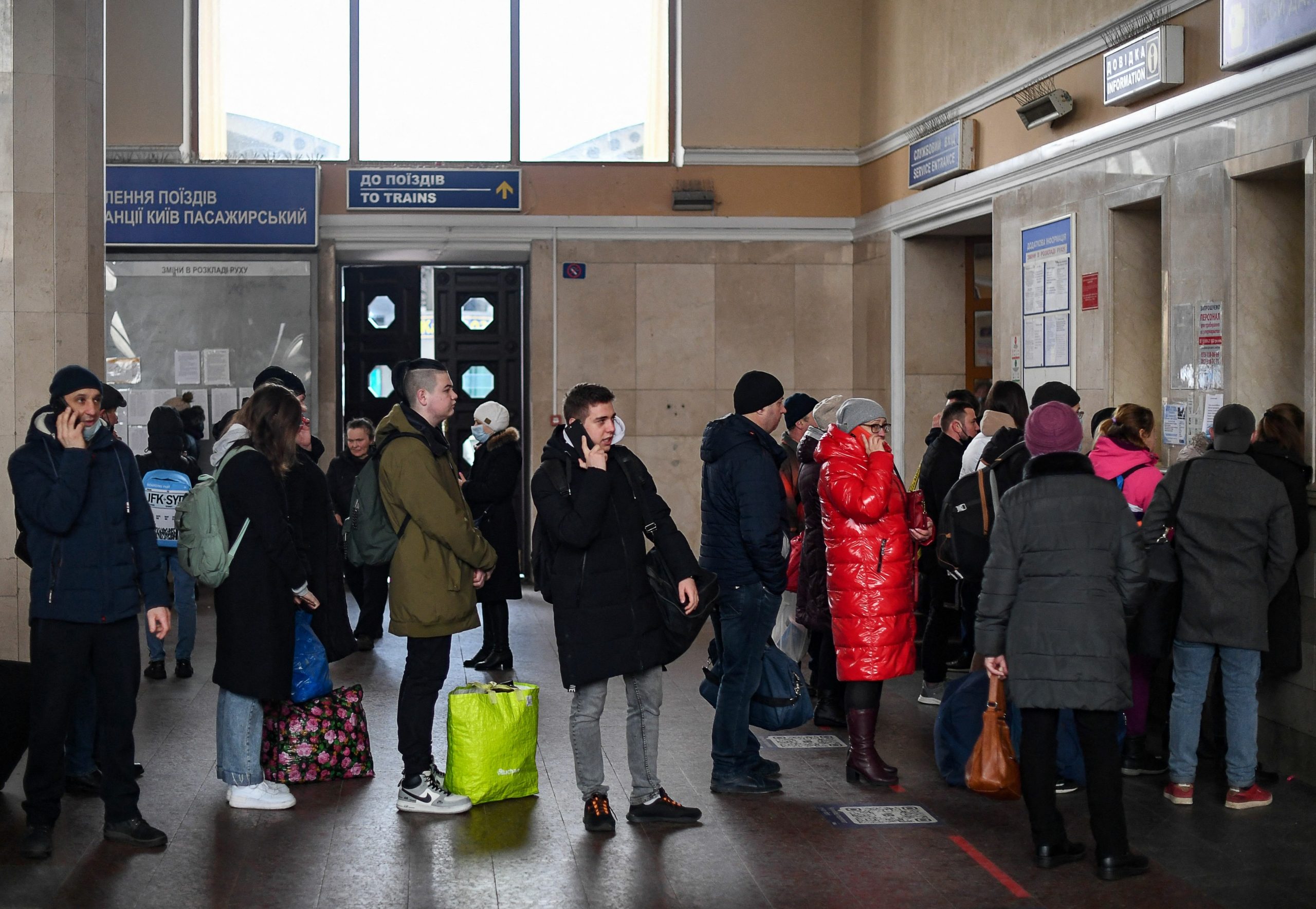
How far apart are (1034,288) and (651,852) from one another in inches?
220

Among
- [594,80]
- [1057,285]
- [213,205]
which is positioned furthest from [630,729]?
[594,80]

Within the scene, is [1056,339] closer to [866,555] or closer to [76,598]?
[866,555]

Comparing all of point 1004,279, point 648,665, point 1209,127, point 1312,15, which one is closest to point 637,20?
point 1004,279

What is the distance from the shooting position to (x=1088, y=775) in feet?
16.0

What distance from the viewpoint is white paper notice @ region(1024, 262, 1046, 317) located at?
30.5 feet

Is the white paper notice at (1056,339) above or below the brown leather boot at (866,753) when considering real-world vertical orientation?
above

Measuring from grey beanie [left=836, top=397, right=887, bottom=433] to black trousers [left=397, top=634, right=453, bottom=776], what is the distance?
1883 mm

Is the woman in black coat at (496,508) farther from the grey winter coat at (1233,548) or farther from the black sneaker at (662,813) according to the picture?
the grey winter coat at (1233,548)

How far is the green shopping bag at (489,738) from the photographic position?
18.5ft

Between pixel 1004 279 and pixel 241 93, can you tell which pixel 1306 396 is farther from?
pixel 241 93

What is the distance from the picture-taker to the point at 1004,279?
9.84 m

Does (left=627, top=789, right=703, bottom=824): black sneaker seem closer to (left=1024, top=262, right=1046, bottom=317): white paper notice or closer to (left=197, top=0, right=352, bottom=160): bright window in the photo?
(left=1024, top=262, right=1046, bottom=317): white paper notice

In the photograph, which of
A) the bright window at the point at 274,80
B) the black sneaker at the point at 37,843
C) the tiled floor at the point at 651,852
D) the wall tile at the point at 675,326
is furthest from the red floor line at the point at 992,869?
the bright window at the point at 274,80

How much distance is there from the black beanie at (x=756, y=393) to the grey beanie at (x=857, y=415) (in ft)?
0.95
